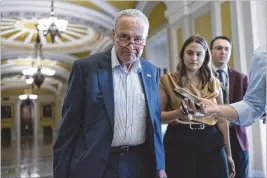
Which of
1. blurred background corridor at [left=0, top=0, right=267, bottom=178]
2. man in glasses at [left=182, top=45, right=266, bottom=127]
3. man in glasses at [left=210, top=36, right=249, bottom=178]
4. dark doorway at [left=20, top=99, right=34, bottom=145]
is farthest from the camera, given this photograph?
dark doorway at [left=20, top=99, right=34, bottom=145]

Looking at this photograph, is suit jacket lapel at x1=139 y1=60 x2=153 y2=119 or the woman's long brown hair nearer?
suit jacket lapel at x1=139 y1=60 x2=153 y2=119

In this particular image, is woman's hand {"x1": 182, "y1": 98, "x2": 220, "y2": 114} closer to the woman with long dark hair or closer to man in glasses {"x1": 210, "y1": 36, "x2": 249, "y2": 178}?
the woman with long dark hair

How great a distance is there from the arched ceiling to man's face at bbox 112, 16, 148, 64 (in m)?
7.65

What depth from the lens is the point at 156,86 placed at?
1729 mm

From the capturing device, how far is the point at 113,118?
1528 millimetres

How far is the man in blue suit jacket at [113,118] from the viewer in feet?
5.01

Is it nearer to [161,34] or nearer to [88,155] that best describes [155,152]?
[88,155]

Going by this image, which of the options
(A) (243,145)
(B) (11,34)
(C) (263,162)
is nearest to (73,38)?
(B) (11,34)

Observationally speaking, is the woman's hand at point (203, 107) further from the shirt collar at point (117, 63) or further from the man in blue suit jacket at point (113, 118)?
the shirt collar at point (117, 63)

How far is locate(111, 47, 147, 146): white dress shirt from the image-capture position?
5.18 feet

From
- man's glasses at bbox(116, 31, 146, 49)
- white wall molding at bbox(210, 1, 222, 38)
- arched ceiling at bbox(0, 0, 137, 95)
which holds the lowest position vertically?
man's glasses at bbox(116, 31, 146, 49)

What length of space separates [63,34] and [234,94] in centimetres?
1159

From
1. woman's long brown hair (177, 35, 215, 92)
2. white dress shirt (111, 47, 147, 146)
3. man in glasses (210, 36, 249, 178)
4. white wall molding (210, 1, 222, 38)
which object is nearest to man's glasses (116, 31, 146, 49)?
white dress shirt (111, 47, 147, 146)

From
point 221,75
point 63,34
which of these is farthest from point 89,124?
point 63,34
